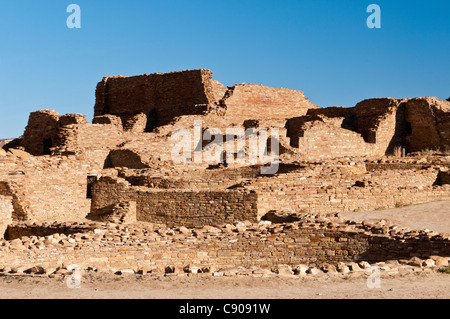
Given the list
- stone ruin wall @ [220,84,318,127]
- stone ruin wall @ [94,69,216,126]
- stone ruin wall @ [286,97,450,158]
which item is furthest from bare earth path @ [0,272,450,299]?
stone ruin wall @ [94,69,216,126]

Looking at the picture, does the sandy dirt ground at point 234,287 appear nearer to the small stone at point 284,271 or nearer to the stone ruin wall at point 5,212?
the small stone at point 284,271

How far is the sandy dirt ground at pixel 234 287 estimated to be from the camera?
782 cm

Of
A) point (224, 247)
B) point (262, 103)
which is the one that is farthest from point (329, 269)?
point (262, 103)

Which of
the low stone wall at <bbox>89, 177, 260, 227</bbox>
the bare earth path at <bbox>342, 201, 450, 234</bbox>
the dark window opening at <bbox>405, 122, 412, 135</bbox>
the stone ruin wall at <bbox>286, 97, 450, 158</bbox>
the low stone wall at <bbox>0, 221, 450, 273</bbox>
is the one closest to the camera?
the low stone wall at <bbox>0, 221, 450, 273</bbox>

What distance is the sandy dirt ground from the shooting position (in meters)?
7.82

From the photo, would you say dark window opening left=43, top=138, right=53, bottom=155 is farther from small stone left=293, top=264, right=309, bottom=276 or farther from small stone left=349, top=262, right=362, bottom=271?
small stone left=349, top=262, right=362, bottom=271

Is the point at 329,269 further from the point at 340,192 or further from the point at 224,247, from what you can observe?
the point at 340,192

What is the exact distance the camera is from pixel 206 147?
2158 centimetres

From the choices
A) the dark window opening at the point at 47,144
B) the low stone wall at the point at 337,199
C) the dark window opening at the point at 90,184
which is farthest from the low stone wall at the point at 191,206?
the dark window opening at the point at 47,144

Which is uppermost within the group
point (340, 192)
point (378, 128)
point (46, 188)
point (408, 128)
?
point (408, 128)

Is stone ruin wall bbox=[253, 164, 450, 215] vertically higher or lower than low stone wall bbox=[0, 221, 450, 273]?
higher

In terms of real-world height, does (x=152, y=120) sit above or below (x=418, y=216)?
above

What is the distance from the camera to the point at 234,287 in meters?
8.32
